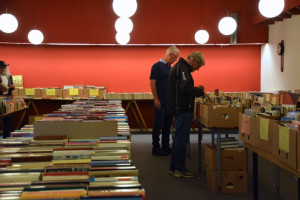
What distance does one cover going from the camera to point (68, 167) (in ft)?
6.02

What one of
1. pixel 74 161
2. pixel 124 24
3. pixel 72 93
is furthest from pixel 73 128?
pixel 72 93

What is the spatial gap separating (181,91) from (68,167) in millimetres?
2800

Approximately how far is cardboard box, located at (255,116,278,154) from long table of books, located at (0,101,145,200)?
1068mm

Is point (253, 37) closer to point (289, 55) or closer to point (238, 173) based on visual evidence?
point (289, 55)

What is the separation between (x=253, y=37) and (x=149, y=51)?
2.62m

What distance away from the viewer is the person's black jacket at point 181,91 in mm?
4457

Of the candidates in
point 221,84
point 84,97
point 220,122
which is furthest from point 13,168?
point 221,84

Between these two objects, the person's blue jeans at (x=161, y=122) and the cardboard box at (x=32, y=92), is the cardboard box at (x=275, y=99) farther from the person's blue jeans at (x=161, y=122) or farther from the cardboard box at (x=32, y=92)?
the cardboard box at (x=32, y=92)

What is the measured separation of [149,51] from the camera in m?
9.33

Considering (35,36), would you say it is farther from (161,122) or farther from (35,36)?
(161,122)

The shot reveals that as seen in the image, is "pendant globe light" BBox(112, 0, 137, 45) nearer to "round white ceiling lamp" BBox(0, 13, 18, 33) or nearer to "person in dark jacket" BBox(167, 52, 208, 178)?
"person in dark jacket" BBox(167, 52, 208, 178)

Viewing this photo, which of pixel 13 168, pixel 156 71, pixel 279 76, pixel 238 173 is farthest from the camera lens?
pixel 279 76

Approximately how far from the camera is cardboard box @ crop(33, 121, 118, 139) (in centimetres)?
267

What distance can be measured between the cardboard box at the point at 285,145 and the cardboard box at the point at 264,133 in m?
0.10
